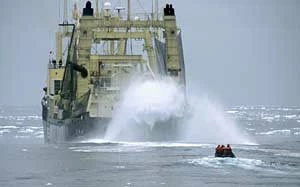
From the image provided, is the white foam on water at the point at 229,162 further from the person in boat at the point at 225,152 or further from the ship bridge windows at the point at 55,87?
the ship bridge windows at the point at 55,87

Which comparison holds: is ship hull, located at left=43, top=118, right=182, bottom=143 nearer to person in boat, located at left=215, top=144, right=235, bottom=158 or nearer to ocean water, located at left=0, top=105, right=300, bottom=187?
ocean water, located at left=0, top=105, right=300, bottom=187

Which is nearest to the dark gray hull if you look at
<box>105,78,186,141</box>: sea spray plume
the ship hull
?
the ship hull

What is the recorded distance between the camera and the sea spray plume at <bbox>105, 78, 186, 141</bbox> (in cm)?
5897

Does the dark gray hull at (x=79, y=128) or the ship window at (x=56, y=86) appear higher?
the ship window at (x=56, y=86)

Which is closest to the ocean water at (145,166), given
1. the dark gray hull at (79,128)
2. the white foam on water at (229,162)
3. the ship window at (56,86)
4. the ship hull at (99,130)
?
the white foam on water at (229,162)

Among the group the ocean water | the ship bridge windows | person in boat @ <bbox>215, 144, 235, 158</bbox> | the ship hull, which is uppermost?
the ship bridge windows

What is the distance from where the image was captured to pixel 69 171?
3919cm

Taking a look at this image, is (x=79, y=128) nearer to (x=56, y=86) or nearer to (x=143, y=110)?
(x=143, y=110)

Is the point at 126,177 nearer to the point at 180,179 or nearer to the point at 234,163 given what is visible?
the point at 180,179

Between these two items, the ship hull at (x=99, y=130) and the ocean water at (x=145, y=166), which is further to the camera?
the ship hull at (x=99, y=130)

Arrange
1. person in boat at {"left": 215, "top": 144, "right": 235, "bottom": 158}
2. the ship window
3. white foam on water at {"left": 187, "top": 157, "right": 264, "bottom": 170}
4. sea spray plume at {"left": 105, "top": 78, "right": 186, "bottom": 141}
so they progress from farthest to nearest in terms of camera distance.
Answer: the ship window → sea spray plume at {"left": 105, "top": 78, "right": 186, "bottom": 141} → person in boat at {"left": 215, "top": 144, "right": 235, "bottom": 158} → white foam on water at {"left": 187, "top": 157, "right": 264, "bottom": 170}

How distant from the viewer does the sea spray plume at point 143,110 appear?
58969 millimetres

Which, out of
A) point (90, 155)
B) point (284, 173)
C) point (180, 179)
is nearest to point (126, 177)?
point (180, 179)

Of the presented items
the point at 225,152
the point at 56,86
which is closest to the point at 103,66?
the point at 56,86
